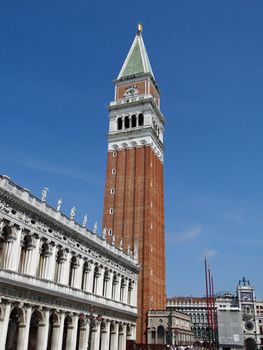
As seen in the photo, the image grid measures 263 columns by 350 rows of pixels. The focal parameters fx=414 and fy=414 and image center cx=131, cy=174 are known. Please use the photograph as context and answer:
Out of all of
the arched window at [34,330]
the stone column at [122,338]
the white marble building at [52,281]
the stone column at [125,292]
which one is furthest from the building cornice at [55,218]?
the stone column at [122,338]

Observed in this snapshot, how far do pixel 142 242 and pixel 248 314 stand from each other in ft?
239

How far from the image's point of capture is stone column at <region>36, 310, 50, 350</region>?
32.9 metres

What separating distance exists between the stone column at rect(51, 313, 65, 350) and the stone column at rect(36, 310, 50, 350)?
177 centimetres

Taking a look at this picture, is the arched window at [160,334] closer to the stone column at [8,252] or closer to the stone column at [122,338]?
the stone column at [122,338]

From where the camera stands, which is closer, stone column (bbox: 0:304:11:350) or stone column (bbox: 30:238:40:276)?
stone column (bbox: 0:304:11:350)

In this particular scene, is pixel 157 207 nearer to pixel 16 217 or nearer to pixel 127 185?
pixel 127 185

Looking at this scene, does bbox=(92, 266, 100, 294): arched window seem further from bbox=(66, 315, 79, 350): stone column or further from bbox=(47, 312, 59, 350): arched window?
bbox=(47, 312, 59, 350): arched window

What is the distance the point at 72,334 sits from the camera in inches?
1489

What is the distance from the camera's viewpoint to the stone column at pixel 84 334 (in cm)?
3972

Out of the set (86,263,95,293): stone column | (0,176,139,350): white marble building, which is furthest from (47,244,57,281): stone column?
(86,263,95,293): stone column

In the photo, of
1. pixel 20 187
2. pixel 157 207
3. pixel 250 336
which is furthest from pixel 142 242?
pixel 250 336

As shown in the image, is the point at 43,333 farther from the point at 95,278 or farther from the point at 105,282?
the point at 105,282

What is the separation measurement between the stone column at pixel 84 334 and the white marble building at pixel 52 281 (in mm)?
89

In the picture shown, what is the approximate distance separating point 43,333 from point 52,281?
4111 millimetres
